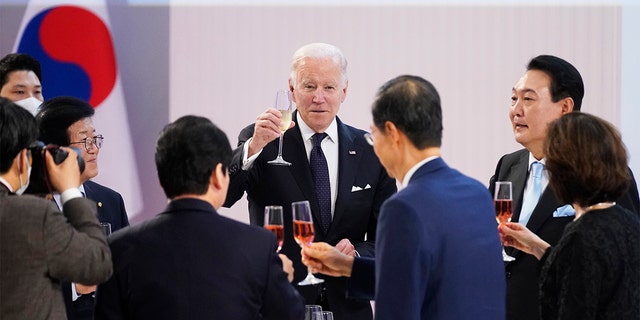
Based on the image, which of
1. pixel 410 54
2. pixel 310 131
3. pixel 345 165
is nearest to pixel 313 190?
pixel 345 165

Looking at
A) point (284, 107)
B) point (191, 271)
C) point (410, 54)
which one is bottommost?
point (191, 271)

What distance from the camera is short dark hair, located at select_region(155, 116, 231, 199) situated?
2.76 m

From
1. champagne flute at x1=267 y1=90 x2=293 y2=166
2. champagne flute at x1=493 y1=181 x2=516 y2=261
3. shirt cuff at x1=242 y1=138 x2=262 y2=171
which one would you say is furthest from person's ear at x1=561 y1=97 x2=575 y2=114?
shirt cuff at x1=242 y1=138 x2=262 y2=171

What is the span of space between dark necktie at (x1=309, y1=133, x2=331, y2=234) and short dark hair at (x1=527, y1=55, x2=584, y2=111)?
102 centimetres

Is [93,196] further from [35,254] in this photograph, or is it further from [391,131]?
[391,131]

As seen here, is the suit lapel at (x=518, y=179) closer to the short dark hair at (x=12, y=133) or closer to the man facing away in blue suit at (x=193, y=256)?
the man facing away in blue suit at (x=193, y=256)

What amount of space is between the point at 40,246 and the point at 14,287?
0.46 feet

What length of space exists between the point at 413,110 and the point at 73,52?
4351 mm

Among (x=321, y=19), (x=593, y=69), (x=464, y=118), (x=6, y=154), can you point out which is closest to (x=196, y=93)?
(x=321, y=19)

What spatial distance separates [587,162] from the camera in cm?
311

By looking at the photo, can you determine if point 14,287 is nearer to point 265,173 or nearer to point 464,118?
point 265,173

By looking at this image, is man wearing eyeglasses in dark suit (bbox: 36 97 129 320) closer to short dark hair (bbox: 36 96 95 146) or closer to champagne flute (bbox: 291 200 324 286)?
short dark hair (bbox: 36 96 95 146)

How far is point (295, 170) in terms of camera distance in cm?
421

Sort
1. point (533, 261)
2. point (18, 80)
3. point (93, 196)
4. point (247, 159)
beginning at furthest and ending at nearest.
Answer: point (18, 80), point (93, 196), point (247, 159), point (533, 261)
